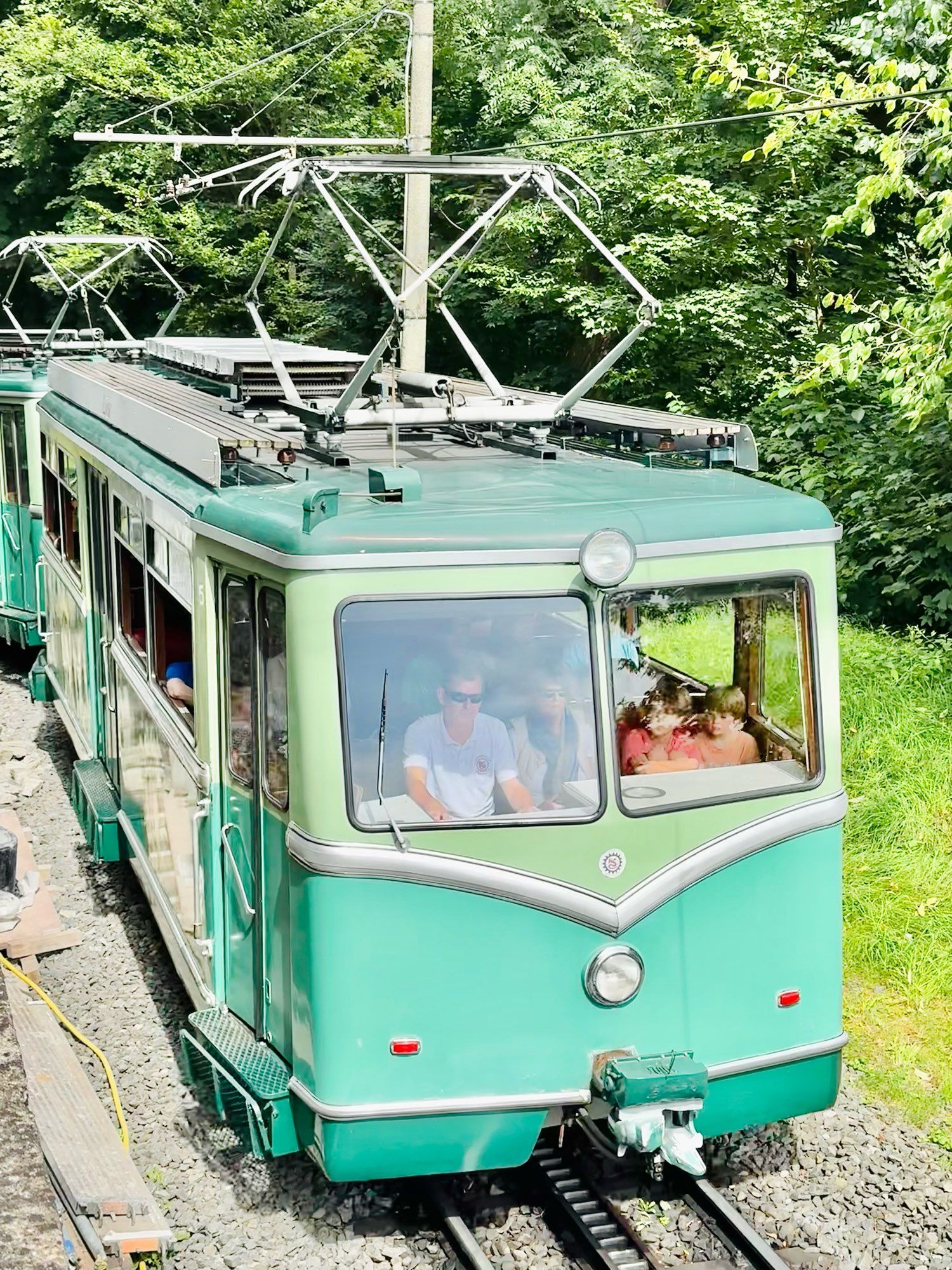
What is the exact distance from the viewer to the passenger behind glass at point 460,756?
15.4ft

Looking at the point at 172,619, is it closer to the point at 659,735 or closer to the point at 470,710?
the point at 470,710

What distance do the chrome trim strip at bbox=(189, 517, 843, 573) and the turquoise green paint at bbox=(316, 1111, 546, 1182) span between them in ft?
5.75

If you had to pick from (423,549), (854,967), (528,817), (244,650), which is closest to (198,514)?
(244,650)

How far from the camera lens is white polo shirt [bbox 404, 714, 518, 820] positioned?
15.4ft

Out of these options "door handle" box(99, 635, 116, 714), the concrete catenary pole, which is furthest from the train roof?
the concrete catenary pole

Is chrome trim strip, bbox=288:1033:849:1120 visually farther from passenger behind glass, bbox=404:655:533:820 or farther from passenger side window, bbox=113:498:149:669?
passenger side window, bbox=113:498:149:669

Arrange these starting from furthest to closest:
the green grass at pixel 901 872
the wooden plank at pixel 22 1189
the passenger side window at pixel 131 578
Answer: the passenger side window at pixel 131 578, the green grass at pixel 901 872, the wooden plank at pixel 22 1189

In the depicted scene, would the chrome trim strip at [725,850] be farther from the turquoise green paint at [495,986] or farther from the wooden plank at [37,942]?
the wooden plank at [37,942]

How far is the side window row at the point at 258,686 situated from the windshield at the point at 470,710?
0.30m

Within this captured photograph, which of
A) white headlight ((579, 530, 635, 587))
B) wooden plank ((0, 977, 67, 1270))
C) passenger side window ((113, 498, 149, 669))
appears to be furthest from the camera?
passenger side window ((113, 498, 149, 669))

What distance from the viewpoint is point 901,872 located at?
7.91m

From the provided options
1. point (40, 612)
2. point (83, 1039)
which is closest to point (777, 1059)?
point (83, 1039)

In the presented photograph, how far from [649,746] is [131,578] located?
11.9 feet

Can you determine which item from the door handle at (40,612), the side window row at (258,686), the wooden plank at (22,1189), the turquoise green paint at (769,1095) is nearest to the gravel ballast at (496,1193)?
the turquoise green paint at (769,1095)
